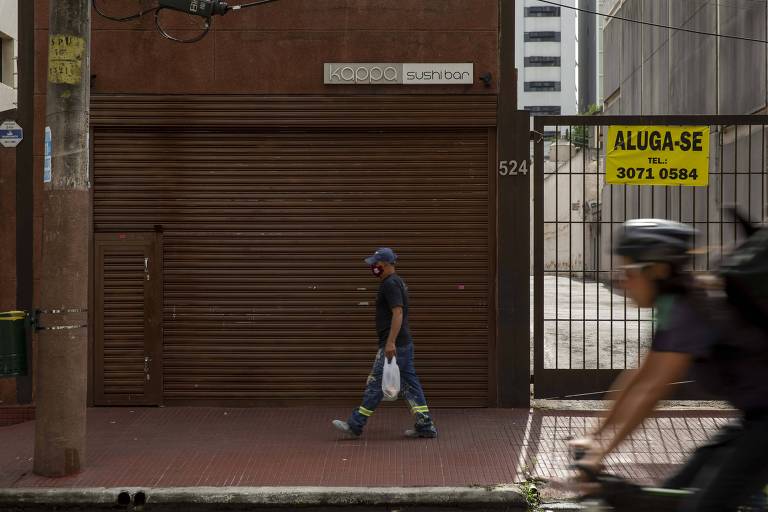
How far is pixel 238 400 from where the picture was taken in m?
10.5

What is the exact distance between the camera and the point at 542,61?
290 feet

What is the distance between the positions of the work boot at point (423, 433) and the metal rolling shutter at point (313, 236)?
4.94ft

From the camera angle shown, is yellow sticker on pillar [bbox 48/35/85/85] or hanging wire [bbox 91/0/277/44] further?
hanging wire [bbox 91/0/277/44]

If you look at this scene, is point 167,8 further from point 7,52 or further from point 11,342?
point 7,52

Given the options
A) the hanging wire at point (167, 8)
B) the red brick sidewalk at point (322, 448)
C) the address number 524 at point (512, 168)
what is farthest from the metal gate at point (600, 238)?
the hanging wire at point (167, 8)

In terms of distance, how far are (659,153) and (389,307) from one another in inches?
153

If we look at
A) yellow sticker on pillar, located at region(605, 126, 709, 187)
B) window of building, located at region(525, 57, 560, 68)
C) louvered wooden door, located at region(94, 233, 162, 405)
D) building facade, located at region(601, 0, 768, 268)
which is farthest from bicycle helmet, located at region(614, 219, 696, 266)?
window of building, located at region(525, 57, 560, 68)

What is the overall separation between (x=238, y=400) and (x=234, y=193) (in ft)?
7.76

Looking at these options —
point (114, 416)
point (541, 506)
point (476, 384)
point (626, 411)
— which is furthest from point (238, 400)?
point (626, 411)

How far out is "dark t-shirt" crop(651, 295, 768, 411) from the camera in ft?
12.0

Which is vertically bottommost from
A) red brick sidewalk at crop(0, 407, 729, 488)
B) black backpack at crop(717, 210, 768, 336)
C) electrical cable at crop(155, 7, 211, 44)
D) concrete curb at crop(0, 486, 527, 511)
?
concrete curb at crop(0, 486, 527, 511)

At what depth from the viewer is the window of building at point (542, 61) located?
3462 inches

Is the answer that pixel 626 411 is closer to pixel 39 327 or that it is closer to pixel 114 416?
pixel 39 327

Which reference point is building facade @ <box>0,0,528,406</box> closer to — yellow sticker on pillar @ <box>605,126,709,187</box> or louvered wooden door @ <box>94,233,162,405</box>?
louvered wooden door @ <box>94,233,162,405</box>
